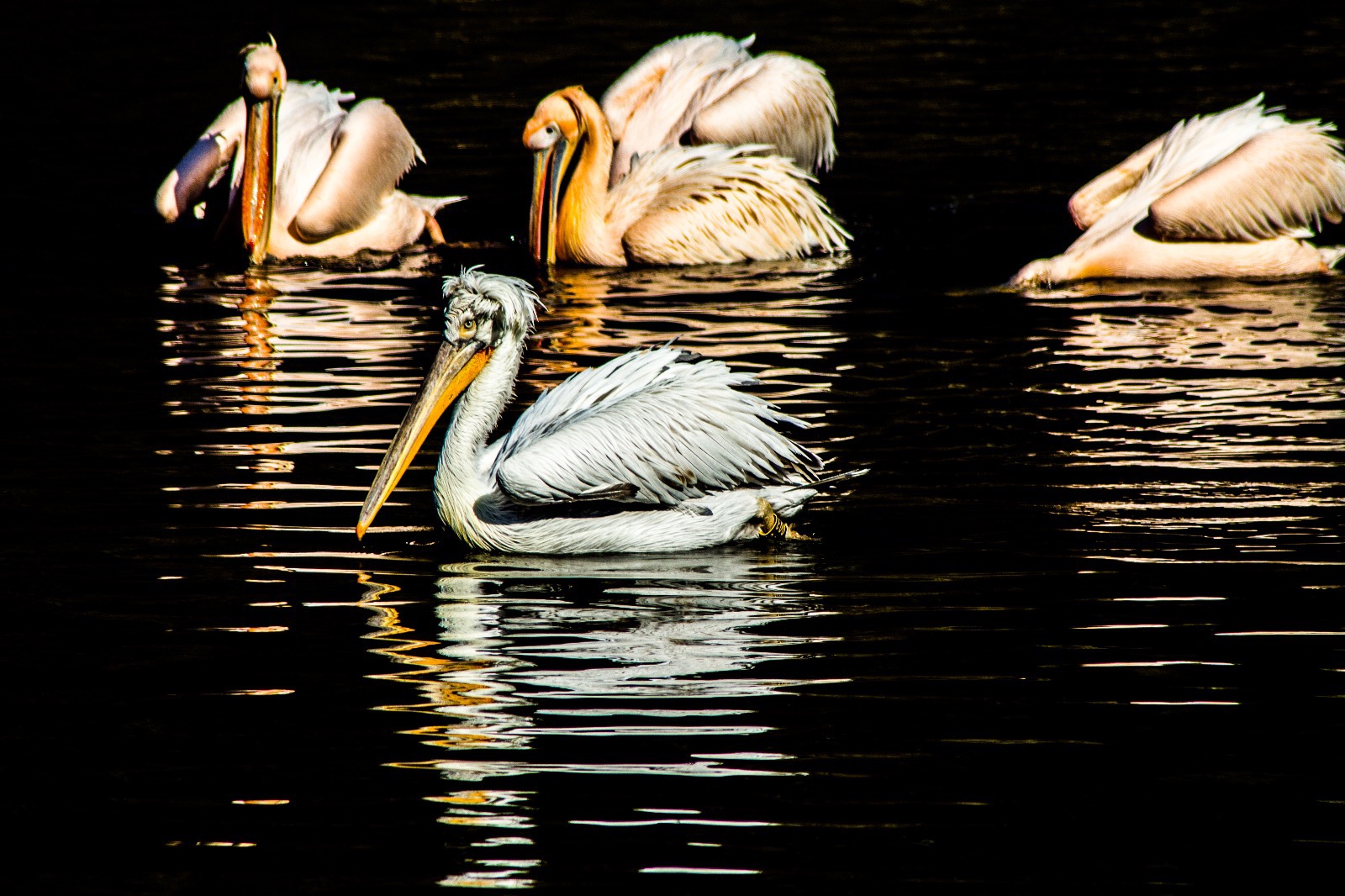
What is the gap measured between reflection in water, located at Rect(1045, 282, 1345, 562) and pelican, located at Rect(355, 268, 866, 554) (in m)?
0.94

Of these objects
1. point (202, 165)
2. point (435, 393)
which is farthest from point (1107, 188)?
point (435, 393)

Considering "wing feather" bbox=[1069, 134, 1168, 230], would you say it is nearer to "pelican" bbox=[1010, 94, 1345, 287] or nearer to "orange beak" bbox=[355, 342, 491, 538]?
"pelican" bbox=[1010, 94, 1345, 287]

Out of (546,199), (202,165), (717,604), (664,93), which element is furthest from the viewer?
(664,93)

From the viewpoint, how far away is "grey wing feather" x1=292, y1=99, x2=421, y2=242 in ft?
30.7

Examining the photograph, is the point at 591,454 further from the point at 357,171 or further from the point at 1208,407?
the point at 357,171

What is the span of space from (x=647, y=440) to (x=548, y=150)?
442 cm

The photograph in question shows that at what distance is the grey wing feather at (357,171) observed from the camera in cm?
937

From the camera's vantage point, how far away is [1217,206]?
855cm

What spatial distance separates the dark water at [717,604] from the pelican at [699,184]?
198 mm

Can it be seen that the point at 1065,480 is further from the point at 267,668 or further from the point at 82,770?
the point at 82,770

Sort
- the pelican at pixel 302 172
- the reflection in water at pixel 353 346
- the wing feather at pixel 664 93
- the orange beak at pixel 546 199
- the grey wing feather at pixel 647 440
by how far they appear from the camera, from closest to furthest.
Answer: the grey wing feather at pixel 647 440
the reflection in water at pixel 353 346
the pelican at pixel 302 172
the orange beak at pixel 546 199
the wing feather at pixel 664 93

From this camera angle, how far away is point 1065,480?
234 inches

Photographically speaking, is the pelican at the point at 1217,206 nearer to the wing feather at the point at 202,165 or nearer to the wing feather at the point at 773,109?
the wing feather at the point at 773,109

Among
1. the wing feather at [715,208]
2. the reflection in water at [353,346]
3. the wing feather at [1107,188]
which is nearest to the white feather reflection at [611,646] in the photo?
the reflection in water at [353,346]
